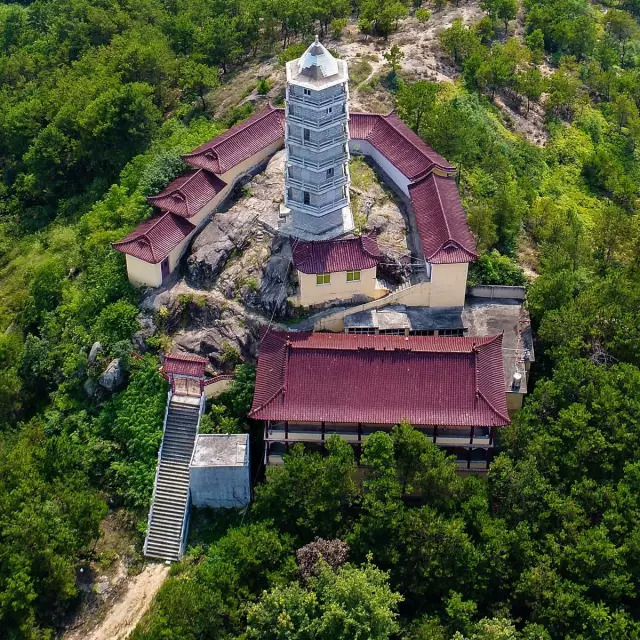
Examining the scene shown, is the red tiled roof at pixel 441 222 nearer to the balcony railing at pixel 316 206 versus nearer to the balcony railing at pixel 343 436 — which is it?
the balcony railing at pixel 316 206

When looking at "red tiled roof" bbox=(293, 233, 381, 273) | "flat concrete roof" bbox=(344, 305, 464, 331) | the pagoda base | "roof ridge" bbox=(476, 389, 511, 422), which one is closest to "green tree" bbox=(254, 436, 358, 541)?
"roof ridge" bbox=(476, 389, 511, 422)

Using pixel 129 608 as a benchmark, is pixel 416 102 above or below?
above

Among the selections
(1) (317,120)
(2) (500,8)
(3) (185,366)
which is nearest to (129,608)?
(3) (185,366)

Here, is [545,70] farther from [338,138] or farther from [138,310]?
[138,310]

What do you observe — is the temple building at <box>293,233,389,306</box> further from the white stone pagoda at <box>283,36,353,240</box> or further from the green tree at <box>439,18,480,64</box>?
the green tree at <box>439,18,480,64</box>

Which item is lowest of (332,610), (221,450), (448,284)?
(332,610)

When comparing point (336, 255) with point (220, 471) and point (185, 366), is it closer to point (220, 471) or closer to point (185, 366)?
point (185, 366)

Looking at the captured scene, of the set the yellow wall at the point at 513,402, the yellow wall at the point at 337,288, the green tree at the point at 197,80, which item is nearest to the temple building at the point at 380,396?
the yellow wall at the point at 513,402
